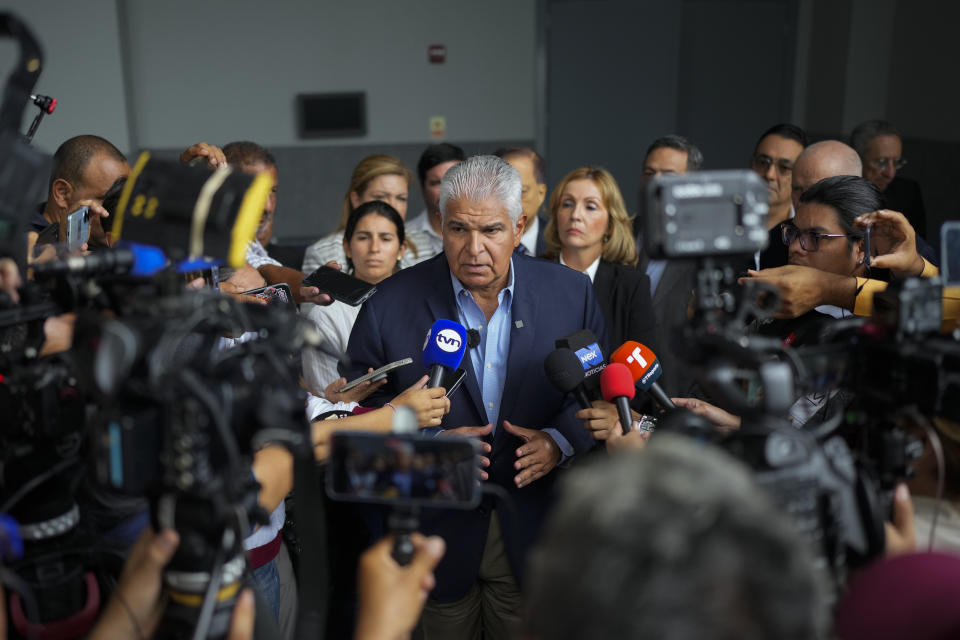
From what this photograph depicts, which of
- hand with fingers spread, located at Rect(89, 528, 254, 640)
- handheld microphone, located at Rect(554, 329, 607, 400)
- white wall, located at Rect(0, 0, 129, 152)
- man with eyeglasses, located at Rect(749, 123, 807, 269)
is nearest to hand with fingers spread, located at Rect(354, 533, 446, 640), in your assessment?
hand with fingers spread, located at Rect(89, 528, 254, 640)

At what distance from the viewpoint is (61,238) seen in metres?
1.66

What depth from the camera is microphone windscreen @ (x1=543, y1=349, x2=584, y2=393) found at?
1.55 metres

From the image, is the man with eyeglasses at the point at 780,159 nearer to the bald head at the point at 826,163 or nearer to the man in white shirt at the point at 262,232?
the bald head at the point at 826,163

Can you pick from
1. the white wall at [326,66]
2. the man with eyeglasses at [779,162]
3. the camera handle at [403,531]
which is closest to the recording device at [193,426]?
the camera handle at [403,531]

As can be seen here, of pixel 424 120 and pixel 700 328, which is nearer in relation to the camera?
pixel 700 328

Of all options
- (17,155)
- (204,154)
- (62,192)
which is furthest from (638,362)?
(62,192)

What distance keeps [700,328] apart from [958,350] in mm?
339

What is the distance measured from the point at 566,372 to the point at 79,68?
17.0 ft

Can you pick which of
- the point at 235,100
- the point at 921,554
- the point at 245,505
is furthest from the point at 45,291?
the point at 235,100

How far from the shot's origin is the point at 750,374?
3.27 ft

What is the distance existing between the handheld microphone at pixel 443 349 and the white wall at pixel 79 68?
475 centimetres

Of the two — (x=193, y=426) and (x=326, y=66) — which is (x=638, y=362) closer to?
(x=193, y=426)

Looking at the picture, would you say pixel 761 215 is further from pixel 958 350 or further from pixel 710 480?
pixel 710 480

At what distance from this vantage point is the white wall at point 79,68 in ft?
17.3
